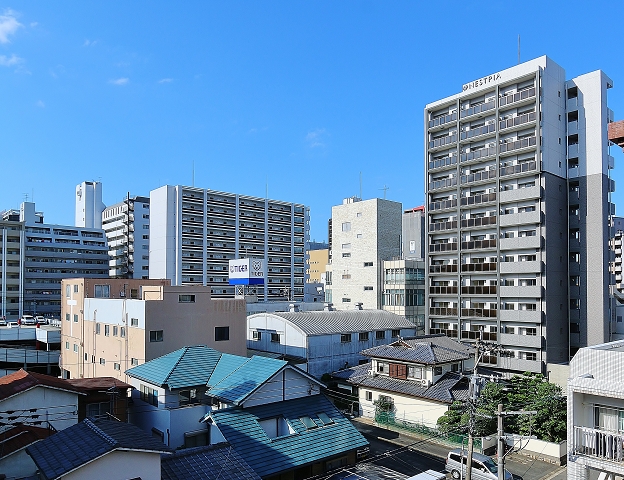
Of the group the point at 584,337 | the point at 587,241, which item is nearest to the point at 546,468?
the point at 584,337

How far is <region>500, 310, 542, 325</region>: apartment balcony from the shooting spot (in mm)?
39562

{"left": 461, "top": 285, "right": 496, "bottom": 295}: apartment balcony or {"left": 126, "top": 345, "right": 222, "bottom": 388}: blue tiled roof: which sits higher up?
{"left": 461, "top": 285, "right": 496, "bottom": 295}: apartment balcony

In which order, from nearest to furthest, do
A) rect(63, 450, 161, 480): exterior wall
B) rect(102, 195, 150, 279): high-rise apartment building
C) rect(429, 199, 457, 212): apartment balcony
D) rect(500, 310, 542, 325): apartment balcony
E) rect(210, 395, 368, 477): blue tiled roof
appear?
rect(63, 450, 161, 480): exterior wall < rect(210, 395, 368, 477): blue tiled roof < rect(500, 310, 542, 325): apartment balcony < rect(429, 199, 457, 212): apartment balcony < rect(102, 195, 150, 279): high-rise apartment building

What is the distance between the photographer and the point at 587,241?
134 feet

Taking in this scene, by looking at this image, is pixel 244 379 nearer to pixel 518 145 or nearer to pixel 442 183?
pixel 518 145

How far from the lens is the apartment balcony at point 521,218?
132ft

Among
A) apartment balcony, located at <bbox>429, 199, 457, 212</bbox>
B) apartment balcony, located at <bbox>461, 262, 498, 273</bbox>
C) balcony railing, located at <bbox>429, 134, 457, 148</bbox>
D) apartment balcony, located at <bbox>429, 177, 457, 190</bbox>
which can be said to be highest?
balcony railing, located at <bbox>429, 134, 457, 148</bbox>

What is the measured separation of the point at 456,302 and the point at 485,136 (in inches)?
672

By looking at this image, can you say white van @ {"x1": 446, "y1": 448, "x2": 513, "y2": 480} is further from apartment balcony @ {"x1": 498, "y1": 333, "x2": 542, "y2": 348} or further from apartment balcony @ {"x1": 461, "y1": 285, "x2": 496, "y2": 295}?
apartment balcony @ {"x1": 461, "y1": 285, "x2": 496, "y2": 295}

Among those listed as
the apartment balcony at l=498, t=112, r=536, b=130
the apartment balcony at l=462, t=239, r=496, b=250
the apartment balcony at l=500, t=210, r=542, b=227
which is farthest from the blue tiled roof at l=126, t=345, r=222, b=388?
the apartment balcony at l=498, t=112, r=536, b=130

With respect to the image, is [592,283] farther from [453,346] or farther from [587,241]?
[453,346]

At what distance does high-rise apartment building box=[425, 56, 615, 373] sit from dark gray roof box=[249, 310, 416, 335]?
6.21 m

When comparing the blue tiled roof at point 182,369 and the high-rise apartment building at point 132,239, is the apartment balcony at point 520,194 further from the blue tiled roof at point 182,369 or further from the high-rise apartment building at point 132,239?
the high-rise apartment building at point 132,239

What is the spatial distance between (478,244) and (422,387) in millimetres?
19096
